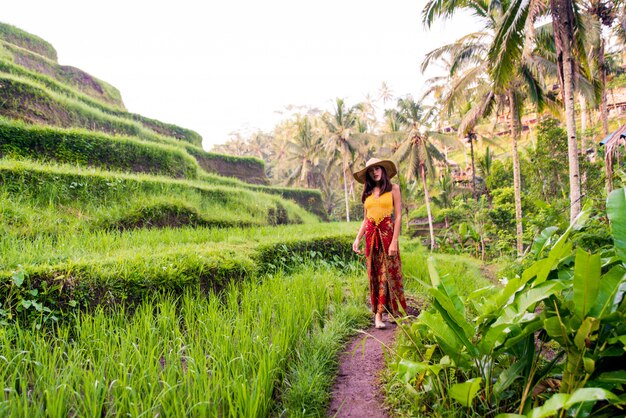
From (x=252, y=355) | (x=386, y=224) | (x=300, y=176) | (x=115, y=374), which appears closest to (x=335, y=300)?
(x=386, y=224)

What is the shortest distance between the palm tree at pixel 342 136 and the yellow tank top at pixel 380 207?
2239 cm

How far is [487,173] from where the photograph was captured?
22016mm

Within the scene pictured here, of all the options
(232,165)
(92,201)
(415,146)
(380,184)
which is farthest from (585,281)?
(415,146)

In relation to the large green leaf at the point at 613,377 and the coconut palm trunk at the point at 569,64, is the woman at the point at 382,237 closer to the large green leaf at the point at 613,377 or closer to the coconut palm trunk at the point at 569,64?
the large green leaf at the point at 613,377

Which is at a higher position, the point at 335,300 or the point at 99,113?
the point at 99,113

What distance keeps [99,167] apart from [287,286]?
258 inches

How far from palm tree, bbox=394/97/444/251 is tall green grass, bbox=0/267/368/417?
17778mm

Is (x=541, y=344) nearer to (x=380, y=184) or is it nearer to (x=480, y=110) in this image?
(x=380, y=184)

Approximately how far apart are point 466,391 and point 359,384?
1139 mm

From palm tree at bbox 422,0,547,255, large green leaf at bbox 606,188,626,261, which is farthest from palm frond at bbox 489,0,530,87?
large green leaf at bbox 606,188,626,261

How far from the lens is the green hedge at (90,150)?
715 cm

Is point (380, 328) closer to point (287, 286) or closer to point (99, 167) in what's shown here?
point (287, 286)

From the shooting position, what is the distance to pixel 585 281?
1.58 meters

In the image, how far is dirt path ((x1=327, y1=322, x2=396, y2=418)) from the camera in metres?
2.34
